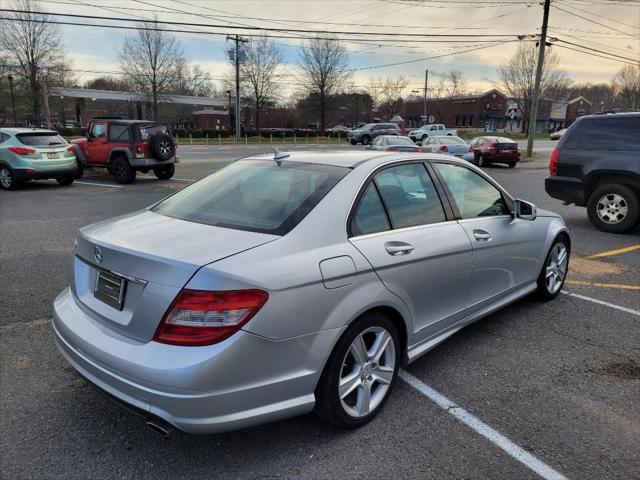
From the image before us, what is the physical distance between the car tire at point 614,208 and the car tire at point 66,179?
12881mm

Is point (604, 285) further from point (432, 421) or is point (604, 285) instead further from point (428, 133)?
point (428, 133)

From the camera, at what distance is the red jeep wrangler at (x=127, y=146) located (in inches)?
565

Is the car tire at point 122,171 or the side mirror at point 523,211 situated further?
the car tire at point 122,171

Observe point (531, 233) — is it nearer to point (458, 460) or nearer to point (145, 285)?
point (458, 460)

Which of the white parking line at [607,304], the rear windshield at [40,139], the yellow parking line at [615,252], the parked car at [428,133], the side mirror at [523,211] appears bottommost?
the white parking line at [607,304]

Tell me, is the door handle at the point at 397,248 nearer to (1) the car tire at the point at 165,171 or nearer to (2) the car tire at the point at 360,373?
(2) the car tire at the point at 360,373

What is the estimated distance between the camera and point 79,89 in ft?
228

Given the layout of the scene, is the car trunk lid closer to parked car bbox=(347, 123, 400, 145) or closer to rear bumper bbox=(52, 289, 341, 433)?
rear bumper bbox=(52, 289, 341, 433)

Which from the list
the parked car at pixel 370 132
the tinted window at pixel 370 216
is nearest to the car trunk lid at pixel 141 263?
the tinted window at pixel 370 216

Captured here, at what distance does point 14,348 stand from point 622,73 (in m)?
99.4

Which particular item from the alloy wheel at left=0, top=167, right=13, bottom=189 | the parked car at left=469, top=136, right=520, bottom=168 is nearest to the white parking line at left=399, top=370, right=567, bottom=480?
the alloy wheel at left=0, top=167, right=13, bottom=189

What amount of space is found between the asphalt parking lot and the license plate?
0.69 metres

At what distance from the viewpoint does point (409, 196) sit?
133 inches

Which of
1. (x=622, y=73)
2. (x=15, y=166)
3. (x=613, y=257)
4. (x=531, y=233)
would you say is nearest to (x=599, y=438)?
(x=531, y=233)
